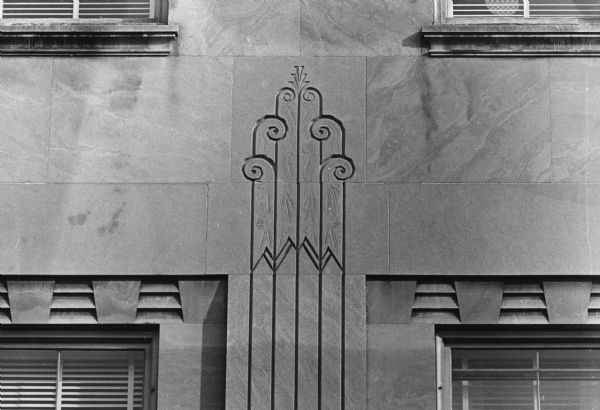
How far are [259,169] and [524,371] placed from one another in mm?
3312

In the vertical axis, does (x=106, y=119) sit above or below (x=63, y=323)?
above

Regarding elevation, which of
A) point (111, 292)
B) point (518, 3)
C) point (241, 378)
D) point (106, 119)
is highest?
point (518, 3)

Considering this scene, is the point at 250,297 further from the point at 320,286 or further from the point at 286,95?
the point at 286,95

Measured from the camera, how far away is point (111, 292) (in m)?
12.4

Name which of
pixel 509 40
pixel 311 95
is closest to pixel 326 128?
pixel 311 95

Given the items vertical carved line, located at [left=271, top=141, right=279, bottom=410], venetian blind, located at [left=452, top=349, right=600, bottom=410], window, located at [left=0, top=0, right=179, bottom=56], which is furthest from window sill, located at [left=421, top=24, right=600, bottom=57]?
venetian blind, located at [left=452, top=349, right=600, bottom=410]

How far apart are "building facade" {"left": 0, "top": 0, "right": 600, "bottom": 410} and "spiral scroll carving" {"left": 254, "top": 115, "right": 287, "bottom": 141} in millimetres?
22

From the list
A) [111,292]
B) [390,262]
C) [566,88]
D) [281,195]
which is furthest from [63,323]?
[566,88]

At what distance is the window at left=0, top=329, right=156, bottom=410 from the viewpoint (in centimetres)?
1255

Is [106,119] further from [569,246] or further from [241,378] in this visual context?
[569,246]

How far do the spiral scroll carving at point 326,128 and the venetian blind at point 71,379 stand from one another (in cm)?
282

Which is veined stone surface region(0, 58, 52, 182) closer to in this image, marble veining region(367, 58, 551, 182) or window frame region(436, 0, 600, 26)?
marble veining region(367, 58, 551, 182)

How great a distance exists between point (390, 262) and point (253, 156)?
174 centimetres

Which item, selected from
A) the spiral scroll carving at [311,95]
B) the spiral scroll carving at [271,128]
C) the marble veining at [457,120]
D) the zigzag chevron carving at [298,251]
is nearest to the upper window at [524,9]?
the marble veining at [457,120]
